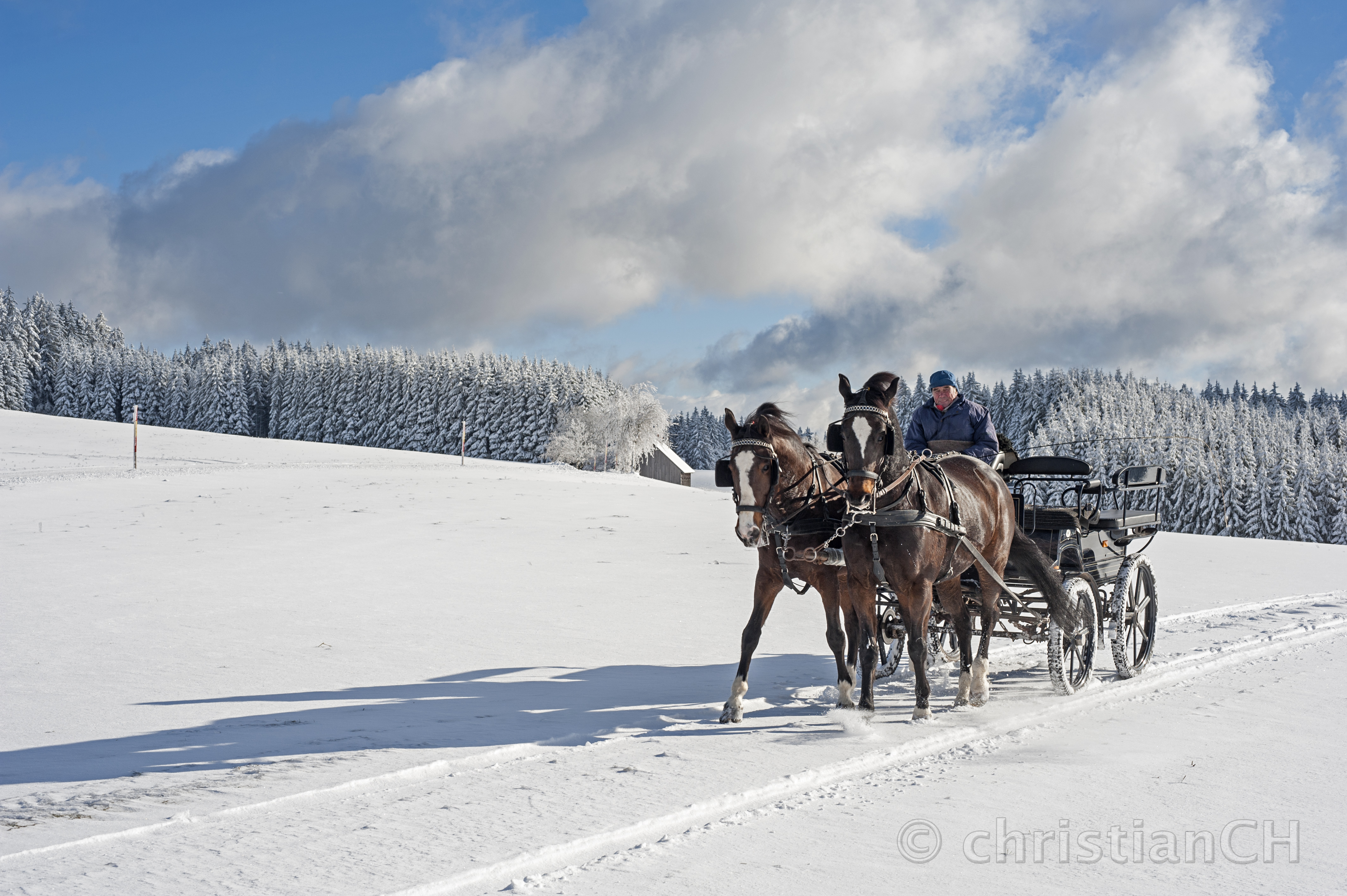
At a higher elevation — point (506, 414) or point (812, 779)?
point (506, 414)

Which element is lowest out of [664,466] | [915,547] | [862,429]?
[915,547]

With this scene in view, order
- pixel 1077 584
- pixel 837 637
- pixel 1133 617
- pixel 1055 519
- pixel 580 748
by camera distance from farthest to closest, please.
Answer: pixel 1133 617
pixel 1055 519
pixel 1077 584
pixel 837 637
pixel 580 748

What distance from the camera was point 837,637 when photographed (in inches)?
258

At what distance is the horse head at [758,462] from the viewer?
19.3 ft

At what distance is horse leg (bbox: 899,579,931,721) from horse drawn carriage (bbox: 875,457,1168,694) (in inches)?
45.4

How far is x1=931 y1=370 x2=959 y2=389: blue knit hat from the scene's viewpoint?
8250mm

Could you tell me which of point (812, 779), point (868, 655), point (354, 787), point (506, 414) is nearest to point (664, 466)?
point (506, 414)

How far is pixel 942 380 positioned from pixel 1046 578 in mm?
2194

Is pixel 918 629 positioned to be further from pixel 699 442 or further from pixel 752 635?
pixel 699 442

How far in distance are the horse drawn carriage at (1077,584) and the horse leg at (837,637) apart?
3.69ft

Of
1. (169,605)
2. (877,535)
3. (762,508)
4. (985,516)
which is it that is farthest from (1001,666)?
(169,605)

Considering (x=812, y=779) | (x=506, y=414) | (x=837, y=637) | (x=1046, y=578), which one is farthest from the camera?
(x=506, y=414)

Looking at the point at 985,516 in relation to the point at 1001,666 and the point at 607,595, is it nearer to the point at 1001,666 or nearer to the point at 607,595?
the point at 1001,666

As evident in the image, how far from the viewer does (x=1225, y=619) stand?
1211cm
